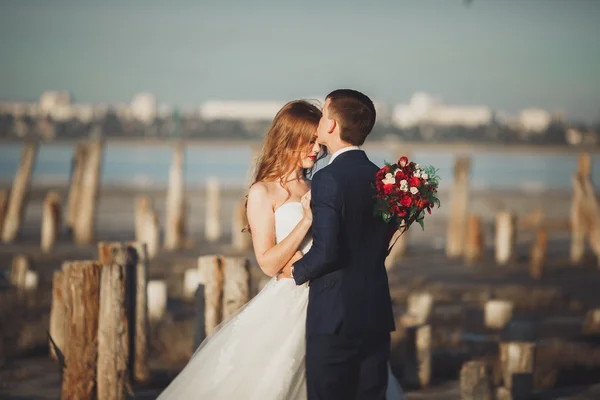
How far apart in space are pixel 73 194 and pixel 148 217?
224 inches

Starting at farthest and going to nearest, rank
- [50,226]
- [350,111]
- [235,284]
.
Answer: [50,226], [235,284], [350,111]

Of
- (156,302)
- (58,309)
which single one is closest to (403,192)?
(58,309)

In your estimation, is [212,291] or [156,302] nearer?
[212,291]

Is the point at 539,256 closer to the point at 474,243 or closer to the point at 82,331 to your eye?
the point at 474,243

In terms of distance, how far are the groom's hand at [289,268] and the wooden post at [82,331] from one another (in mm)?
2271

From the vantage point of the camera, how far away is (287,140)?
6.30m

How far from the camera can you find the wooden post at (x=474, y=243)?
22266 millimetres

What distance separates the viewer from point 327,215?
5664 millimetres

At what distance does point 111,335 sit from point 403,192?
3130 millimetres

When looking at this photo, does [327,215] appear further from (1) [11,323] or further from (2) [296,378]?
(1) [11,323]

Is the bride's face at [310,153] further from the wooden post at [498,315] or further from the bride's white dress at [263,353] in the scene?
the wooden post at [498,315]

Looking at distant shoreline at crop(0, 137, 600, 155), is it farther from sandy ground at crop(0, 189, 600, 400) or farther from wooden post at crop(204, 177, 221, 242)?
wooden post at crop(204, 177, 221, 242)

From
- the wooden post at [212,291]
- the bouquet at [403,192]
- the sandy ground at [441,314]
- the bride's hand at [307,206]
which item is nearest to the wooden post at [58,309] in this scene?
the sandy ground at [441,314]

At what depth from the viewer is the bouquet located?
5.81 metres
